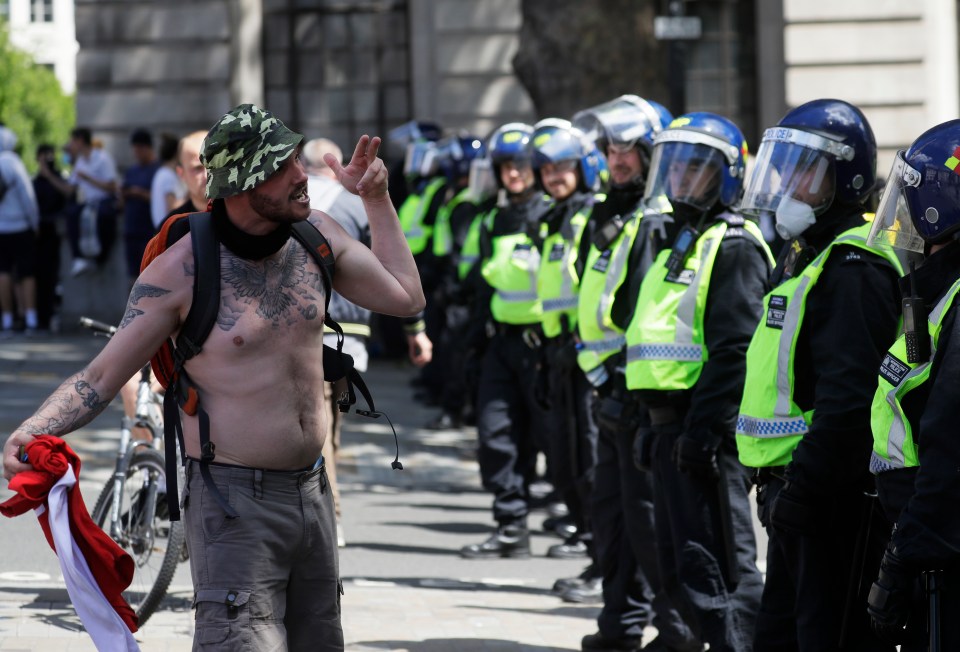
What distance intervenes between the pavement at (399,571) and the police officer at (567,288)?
0.59 meters

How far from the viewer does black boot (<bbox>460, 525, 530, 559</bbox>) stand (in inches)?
347

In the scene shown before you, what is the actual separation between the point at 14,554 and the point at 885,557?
5.33 meters

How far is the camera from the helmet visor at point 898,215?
4289mm

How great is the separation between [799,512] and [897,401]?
60 centimetres

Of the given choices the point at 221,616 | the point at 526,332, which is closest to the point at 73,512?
the point at 221,616

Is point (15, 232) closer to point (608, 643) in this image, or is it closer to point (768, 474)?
point (608, 643)

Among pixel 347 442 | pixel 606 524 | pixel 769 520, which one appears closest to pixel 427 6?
pixel 347 442

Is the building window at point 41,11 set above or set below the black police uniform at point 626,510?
above

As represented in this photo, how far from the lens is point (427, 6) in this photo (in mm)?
19312

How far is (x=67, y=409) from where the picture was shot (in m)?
4.26

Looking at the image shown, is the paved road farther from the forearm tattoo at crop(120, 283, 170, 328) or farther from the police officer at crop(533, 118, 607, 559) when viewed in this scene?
the forearm tattoo at crop(120, 283, 170, 328)

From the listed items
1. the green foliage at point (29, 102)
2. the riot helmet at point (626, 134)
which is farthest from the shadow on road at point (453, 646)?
the green foliage at point (29, 102)

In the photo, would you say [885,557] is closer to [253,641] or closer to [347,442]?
[253,641]

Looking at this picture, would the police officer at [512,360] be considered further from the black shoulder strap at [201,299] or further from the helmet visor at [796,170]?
the black shoulder strap at [201,299]
